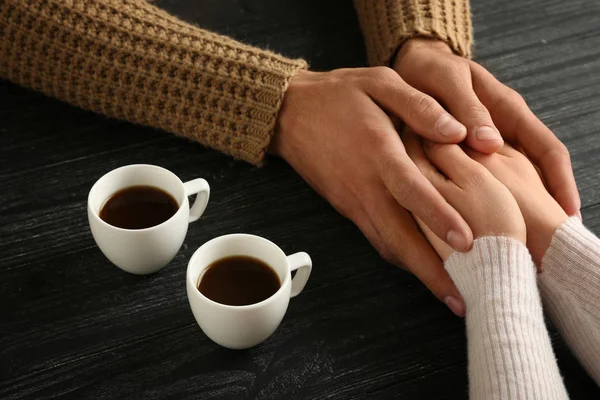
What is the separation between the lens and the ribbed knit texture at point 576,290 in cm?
78

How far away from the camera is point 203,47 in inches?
41.1

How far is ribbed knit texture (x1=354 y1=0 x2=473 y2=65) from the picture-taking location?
1.11 meters

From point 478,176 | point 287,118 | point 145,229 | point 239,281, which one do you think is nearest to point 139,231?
point 145,229

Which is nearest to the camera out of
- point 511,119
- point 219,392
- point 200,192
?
point 219,392

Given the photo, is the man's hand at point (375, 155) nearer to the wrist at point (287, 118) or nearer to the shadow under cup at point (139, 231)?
the wrist at point (287, 118)

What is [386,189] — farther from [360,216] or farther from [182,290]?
[182,290]

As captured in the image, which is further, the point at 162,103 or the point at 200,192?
the point at 162,103

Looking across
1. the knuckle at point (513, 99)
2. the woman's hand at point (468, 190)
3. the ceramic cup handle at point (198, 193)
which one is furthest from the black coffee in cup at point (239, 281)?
the knuckle at point (513, 99)

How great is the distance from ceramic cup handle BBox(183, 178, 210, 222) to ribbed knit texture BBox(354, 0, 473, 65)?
1.25 ft

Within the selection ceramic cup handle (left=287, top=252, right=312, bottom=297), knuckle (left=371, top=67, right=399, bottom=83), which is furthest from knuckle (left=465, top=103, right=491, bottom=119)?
ceramic cup handle (left=287, top=252, right=312, bottom=297)

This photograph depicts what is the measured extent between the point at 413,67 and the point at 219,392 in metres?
0.54

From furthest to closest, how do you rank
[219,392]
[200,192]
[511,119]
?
[511,119] < [200,192] < [219,392]

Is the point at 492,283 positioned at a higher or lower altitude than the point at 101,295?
higher

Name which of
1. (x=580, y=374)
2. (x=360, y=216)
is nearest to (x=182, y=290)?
(x=360, y=216)
